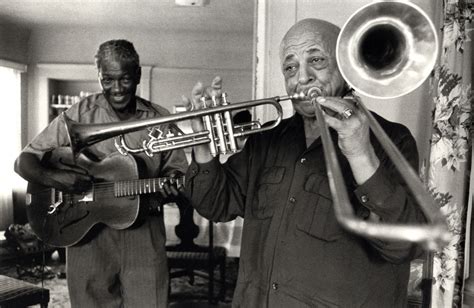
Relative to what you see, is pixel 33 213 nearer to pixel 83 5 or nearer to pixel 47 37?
pixel 83 5

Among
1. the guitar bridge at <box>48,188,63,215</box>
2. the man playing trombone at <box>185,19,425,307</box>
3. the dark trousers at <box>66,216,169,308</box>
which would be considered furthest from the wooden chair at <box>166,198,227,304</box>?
the man playing trombone at <box>185,19,425,307</box>

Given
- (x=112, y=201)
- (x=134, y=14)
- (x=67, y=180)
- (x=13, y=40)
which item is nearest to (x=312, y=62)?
(x=112, y=201)

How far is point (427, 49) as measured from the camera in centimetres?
115

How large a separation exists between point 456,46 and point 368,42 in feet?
2.56

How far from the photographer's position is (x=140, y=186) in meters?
2.06

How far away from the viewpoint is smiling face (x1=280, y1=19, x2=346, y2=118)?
1339mm

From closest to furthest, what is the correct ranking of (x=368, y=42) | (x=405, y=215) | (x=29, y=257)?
(x=405, y=215)
(x=368, y=42)
(x=29, y=257)

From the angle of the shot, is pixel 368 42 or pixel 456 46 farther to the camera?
pixel 456 46

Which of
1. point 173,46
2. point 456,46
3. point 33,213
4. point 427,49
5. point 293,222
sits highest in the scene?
point 173,46

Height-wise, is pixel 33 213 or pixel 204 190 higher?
pixel 204 190

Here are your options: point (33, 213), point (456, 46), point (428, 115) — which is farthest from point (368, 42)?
point (33, 213)

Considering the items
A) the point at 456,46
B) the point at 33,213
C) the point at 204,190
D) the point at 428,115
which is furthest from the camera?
the point at 33,213

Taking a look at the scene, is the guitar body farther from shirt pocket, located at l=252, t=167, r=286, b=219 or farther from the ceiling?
the ceiling

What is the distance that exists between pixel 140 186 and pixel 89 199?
30cm
